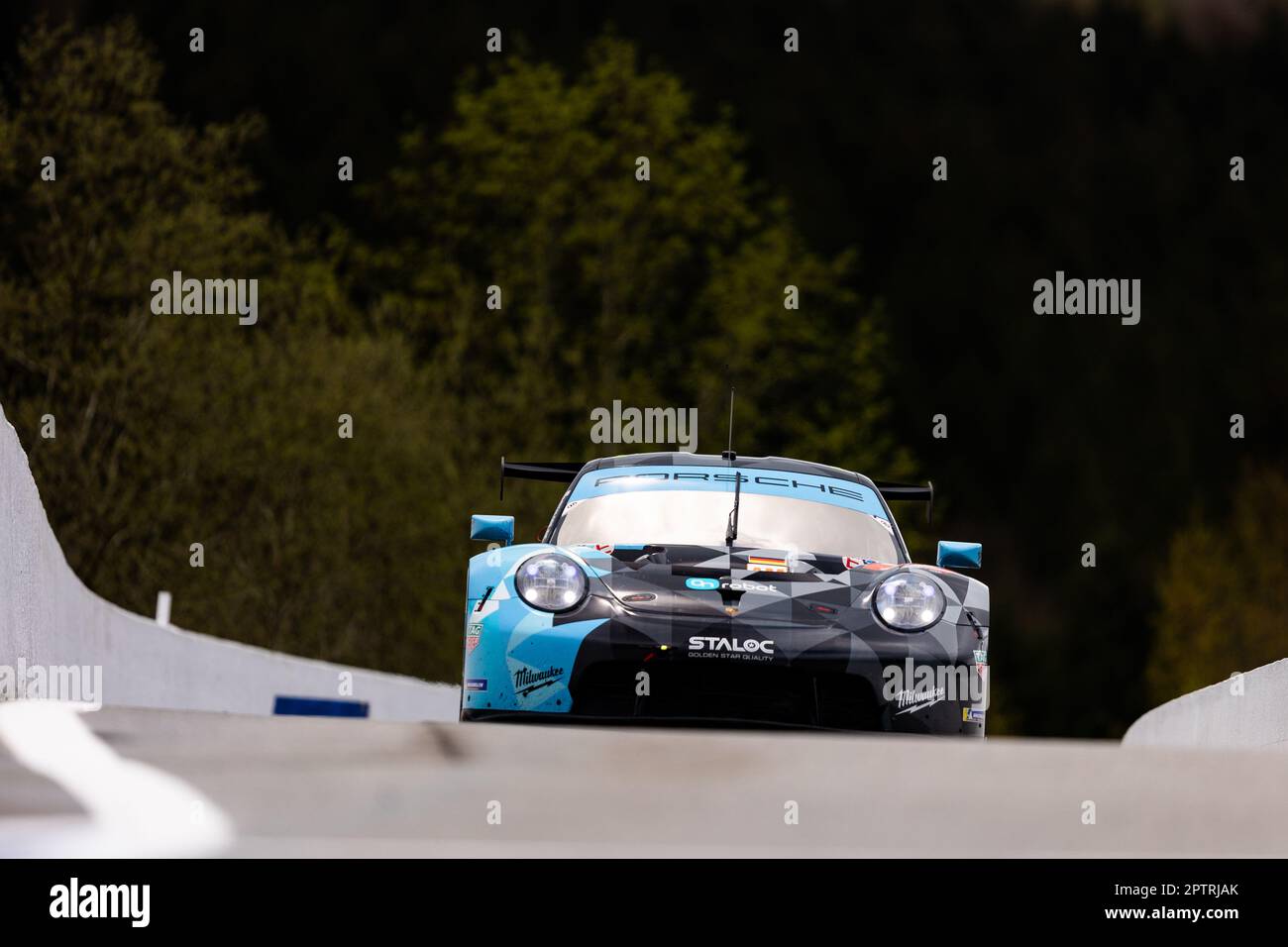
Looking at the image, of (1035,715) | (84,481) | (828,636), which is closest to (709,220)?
(84,481)

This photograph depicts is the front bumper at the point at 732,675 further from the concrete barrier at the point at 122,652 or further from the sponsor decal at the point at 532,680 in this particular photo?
the concrete barrier at the point at 122,652

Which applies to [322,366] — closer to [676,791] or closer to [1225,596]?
[676,791]

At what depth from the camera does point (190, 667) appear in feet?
54.7

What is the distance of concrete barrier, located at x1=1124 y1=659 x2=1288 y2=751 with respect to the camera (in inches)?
408

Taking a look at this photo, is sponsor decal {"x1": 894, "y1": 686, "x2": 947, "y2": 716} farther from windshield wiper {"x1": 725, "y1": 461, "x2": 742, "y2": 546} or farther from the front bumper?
windshield wiper {"x1": 725, "y1": 461, "x2": 742, "y2": 546}

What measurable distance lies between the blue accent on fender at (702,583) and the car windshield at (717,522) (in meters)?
1.09

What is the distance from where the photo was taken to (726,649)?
7961 millimetres

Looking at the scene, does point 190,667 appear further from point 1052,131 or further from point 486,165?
point 1052,131

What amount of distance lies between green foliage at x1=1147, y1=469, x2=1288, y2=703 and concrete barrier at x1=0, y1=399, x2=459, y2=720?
46.2 meters

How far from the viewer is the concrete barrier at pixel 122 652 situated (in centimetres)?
987

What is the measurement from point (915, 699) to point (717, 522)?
186 centimetres

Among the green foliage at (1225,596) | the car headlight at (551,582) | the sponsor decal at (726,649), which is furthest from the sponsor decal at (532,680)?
the green foliage at (1225,596)

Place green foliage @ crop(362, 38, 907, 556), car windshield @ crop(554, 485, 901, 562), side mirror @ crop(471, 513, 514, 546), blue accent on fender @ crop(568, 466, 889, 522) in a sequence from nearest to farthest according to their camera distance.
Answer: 1. side mirror @ crop(471, 513, 514, 546)
2. car windshield @ crop(554, 485, 901, 562)
3. blue accent on fender @ crop(568, 466, 889, 522)
4. green foliage @ crop(362, 38, 907, 556)

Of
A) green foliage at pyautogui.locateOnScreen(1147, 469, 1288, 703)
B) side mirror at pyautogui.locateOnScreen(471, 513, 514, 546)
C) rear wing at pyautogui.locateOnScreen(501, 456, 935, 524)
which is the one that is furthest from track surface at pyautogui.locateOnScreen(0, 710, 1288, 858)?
green foliage at pyautogui.locateOnScreen(1147, 469, 1288, 703)
